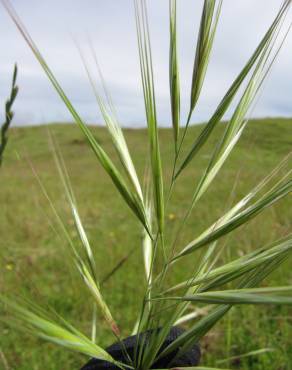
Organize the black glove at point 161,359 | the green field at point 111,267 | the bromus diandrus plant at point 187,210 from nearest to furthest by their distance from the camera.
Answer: the bromus diandrus plant at point 187,210 < the black glove at point 161,359 < the green field at point 111,267

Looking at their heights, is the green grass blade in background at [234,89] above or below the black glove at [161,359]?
above

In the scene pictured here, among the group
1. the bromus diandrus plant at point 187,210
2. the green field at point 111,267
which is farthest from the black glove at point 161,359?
the green field at point 111,267

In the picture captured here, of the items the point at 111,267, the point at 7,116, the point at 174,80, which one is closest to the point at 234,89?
the point at 174,80

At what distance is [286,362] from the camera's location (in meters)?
1.30

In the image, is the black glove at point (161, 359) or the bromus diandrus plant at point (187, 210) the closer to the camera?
the bromus diandrus plant at point (187, 210)

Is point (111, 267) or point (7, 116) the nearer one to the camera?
point (7, 116)

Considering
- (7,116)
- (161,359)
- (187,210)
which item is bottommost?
(161,359)

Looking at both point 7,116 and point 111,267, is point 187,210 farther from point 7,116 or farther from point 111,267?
point 111,267

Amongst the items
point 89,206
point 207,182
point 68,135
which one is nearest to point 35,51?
point 207,182

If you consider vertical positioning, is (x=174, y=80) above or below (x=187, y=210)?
above

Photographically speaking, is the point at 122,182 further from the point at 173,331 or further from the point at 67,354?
the point at 67,354

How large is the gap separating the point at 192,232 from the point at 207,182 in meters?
3.27

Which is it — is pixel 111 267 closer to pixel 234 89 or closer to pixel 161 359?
pixel 161 359

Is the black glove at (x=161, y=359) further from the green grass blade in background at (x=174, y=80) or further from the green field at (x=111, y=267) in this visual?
the green grass blade in background at (x=174, y=80)
